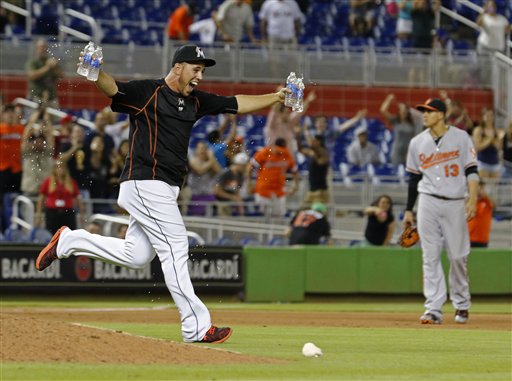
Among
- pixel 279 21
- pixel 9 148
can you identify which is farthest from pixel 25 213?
pixel 279 21

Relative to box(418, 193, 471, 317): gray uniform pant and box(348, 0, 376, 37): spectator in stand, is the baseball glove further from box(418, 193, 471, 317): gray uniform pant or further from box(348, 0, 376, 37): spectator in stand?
box(348, 0, 376, 37): spectator in stand

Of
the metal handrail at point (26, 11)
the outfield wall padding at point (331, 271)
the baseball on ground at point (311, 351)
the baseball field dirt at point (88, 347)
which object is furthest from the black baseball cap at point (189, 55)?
the metal handrail at point (26, 11)

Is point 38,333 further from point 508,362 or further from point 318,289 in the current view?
point 318,289

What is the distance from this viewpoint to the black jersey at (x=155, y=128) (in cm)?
967

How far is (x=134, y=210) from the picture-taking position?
31.9ft

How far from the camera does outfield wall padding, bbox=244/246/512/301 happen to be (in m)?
18.4

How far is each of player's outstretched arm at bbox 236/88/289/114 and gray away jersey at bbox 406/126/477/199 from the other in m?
3.48

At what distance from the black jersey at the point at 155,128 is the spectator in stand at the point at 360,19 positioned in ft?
60.2

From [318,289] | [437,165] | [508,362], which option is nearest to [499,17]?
[318,289]

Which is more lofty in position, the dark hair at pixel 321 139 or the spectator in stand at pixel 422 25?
the spectator in stand at pixel 422 25

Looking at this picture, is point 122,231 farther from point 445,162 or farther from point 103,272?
point 445,162

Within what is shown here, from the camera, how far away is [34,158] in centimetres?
1917

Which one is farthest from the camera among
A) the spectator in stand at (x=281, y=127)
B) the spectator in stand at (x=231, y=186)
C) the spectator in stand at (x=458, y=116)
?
the spectator in stand at (x=458, y=116)

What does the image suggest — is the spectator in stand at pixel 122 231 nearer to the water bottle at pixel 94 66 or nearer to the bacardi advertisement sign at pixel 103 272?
the bacardi advertisement sign at pixel 103 272
